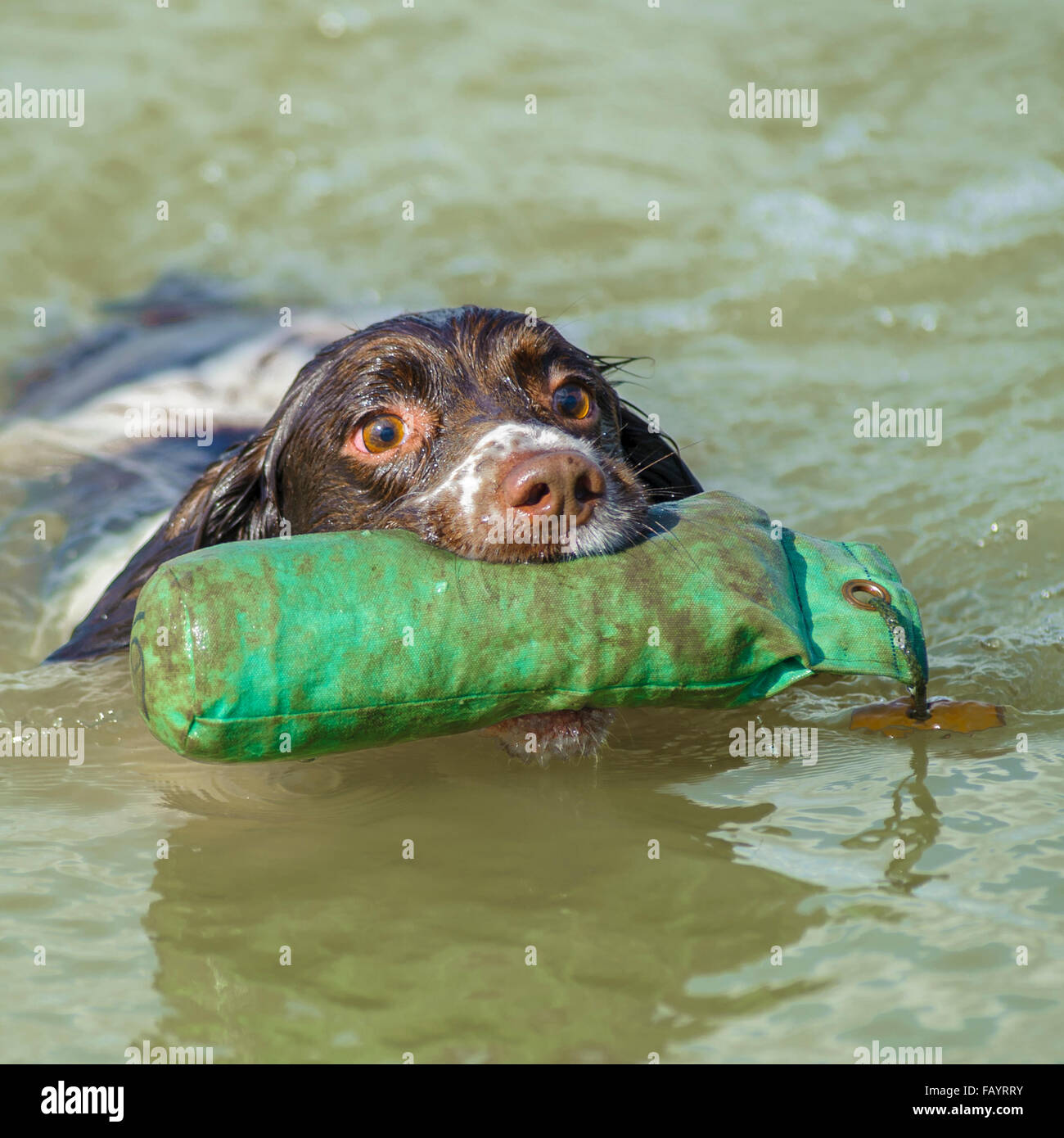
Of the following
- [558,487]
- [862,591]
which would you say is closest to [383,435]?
[558,487]

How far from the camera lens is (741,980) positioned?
2246 millimetres

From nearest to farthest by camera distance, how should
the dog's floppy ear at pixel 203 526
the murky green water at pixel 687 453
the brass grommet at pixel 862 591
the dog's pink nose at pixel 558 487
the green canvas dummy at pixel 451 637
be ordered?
the murky green water at pixel 687 453 < the green canvas dummy at pixel 451 637 < the dog's pink nose at pixel 558 487 < the brass grommet at pixel 862 591 < the dog's floppy ear at pixel 203 526

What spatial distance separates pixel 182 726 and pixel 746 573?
118cm

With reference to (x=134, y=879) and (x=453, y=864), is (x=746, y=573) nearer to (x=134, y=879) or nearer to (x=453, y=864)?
(x=453, y=864)

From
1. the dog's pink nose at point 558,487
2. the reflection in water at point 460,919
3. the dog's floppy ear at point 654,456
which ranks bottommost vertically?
the reflection in water at point 460,919

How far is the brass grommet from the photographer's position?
3.02 meters

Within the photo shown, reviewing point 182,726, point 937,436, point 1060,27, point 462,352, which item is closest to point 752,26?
point 1060,27

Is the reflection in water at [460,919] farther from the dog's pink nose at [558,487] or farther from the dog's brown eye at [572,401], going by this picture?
the dog's brown eye at [572,401]

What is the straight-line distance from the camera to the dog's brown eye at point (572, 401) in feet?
12.5

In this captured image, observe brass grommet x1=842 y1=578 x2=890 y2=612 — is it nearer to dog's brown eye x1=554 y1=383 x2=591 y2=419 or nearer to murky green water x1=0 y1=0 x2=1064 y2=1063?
murky green water x1=0 y1=0 x2=1064 y2=1063

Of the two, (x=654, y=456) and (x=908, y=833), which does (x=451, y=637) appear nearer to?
(x=908, y=833)

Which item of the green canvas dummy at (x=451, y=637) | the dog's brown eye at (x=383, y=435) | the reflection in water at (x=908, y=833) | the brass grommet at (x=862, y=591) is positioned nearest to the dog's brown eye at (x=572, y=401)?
the dog's brown eye at (x=383, y=435)

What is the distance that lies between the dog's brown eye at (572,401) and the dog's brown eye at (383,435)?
457 mm

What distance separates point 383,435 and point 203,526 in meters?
0.87
